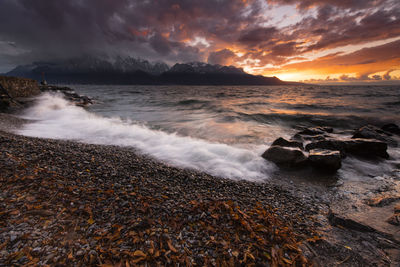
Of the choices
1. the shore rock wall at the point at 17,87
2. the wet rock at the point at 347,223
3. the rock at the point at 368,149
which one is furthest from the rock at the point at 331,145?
the shore rock wall at the point at 17,87

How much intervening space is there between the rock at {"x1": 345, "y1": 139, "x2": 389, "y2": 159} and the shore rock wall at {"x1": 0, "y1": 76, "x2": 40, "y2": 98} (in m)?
26.3

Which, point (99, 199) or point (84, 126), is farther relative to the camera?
point (84, 126)

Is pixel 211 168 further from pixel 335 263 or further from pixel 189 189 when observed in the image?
pixel 335 263

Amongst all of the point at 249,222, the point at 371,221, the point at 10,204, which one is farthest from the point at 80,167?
the point at 371,221

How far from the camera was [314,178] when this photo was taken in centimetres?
512

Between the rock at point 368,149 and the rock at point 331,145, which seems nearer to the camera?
the rock at point 368,149

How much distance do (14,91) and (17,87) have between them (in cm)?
111

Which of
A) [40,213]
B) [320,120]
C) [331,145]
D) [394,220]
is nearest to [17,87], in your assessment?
[40,213]

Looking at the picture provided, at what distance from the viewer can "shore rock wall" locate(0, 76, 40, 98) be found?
16.1m

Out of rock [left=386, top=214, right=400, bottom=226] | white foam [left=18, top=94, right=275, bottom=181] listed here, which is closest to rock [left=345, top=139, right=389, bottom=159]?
white foam [left=18, top=94, right=275, bottom=181]

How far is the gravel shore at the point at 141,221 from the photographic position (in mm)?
2096

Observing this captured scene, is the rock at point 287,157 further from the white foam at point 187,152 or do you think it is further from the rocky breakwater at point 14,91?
the rocky breakwater at point 14,91

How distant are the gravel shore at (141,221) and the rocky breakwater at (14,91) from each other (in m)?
15.5

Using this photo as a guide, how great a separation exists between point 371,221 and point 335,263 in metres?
1.54
